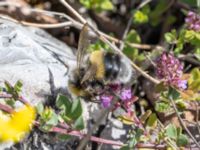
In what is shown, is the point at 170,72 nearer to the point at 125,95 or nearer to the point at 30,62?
the point at 125,95

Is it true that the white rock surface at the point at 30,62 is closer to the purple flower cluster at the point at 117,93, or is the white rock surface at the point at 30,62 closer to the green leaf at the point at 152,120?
the purple flower cluster at the point at 117,93

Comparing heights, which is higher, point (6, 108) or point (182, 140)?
point (6, 108)

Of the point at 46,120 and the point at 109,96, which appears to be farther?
the point at 109,96

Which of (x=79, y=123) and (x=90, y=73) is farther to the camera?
(x=90, y=73)

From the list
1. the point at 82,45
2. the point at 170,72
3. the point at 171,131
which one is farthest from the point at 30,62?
the point at 171,131

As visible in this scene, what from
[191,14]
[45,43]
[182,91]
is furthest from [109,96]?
[191,14]

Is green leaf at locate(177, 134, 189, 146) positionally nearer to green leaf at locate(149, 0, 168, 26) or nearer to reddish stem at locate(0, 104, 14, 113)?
reddish stem at locate(0, 104, 14, 113)

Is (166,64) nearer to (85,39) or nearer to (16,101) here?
(85,39)

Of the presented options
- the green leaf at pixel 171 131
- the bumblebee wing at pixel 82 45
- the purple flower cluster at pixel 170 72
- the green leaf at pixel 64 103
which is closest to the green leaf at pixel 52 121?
the green leaf at pixel 64 103
